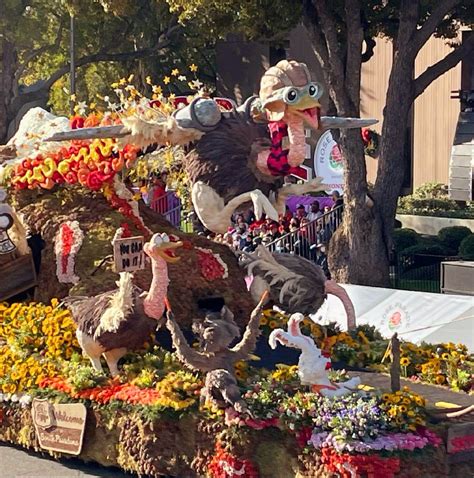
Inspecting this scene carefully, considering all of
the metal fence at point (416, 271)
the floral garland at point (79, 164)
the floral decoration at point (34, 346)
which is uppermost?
the floral garland at point (79, 164)

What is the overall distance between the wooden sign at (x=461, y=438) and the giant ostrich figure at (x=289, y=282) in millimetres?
3079

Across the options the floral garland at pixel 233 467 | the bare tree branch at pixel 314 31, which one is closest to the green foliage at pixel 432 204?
the bare tree branch at pixel 314 31

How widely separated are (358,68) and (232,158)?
1023 centimetres

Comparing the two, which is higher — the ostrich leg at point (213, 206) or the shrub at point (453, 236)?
the ostrich leg at point (213, 206)

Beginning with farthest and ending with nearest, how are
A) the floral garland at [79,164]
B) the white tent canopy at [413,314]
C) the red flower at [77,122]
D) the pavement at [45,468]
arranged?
the white tent canopy at [413,314] < the red flower at [77,122] < the floral garland at [79,164] < the pavement at [45,468]

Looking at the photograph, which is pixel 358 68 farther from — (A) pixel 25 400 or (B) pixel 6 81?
(B) pixel 6 81

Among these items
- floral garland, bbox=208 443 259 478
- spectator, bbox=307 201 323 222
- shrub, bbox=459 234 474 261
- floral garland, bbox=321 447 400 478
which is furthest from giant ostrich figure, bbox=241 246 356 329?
shrub, bbox=459 234 474 261

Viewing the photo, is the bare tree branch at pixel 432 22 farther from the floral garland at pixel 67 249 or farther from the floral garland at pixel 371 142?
the floral garland at pixel 371 142

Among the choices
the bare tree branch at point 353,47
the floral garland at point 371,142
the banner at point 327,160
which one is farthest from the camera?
the floral garland at point 371,142

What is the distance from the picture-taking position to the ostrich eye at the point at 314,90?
10.1 metres

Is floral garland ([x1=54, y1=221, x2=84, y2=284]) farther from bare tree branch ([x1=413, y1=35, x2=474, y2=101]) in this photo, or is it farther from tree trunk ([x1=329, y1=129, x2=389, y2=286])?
bare tree branch ([x1=413, y1=35, x2=474, y2=101])

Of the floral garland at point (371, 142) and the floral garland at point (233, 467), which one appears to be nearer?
the floral garland at point (233, 467)

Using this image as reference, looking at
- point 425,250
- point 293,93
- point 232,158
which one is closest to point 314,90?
point 293,93

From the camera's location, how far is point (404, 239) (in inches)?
979
